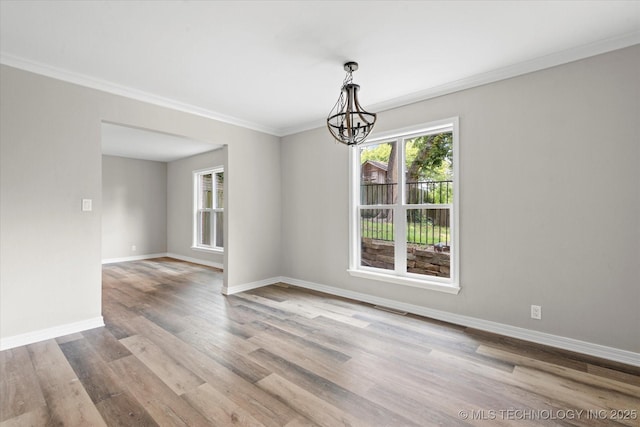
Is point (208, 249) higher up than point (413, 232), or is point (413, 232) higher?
point (413, 232)

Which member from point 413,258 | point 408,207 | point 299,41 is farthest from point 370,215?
point 299,41

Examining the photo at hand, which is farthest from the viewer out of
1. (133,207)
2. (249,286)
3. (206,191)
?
(133,207)

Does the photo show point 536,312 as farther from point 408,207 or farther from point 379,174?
point 379,174

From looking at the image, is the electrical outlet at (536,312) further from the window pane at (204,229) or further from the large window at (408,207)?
the window pane at (204,229)

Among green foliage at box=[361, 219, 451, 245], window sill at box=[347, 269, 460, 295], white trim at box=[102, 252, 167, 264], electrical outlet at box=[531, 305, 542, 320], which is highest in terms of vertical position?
green foliage at box=[361, 219, 451, 245]

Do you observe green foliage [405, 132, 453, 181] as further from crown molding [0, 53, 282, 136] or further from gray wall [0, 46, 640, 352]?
crown molding [0, 53, 282, 136]

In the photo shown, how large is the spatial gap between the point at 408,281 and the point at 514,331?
115 cm

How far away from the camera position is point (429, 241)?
372 centimetres

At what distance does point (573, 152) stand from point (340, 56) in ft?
7.27

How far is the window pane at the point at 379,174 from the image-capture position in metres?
4.03

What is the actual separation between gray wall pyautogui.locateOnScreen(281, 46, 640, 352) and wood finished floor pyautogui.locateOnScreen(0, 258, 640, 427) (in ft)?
1.25

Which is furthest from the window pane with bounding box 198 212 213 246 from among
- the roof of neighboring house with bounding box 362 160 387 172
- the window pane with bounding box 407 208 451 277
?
the window pane with bounding box 407 208 451 277

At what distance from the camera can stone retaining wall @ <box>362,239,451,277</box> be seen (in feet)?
11.9

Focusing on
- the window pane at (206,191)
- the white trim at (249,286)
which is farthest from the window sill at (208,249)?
the white trim at (249,286)
